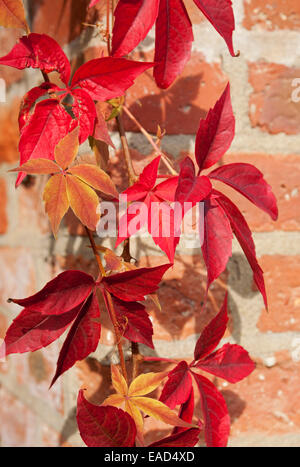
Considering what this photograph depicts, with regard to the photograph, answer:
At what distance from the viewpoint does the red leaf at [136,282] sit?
31 centimetres

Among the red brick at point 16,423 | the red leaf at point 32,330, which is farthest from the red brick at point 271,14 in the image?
the red brick at point 16,423

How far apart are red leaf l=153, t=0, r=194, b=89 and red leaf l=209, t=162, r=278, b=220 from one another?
8cm

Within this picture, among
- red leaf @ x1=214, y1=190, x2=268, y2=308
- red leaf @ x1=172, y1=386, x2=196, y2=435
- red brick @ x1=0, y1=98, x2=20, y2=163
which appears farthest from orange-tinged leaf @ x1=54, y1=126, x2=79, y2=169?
red brick @ x1=0, y1=98, x2=20, y2=163

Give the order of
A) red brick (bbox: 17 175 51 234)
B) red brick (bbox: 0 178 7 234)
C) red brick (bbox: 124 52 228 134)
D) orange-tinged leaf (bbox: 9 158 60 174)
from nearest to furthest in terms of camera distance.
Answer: orange-tinged leaf (bbox: 9 158 60 174) → red brick (bbox: 124 52 228 134) → red brick (bbox: 17 175 51 234) → red brick (bbox: 0 178 7 234)

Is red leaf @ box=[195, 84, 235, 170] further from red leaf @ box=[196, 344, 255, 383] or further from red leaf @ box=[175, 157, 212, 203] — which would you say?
red leaf @ box=[196, 344, 255, 383]

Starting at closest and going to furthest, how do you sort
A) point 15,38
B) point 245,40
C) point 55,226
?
point 55,226
point 245,40
point 15,38

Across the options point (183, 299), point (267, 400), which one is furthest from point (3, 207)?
point (267, 400)

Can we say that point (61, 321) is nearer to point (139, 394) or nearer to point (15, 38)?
point (139, 394)

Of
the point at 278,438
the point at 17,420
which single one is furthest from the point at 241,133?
the point at 17,420

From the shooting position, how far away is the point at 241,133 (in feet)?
1.50

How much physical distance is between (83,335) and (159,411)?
0.24 ft

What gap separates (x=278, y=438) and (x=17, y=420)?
35 centimetres

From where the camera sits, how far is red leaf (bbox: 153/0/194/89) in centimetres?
32

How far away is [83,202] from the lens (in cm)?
29
